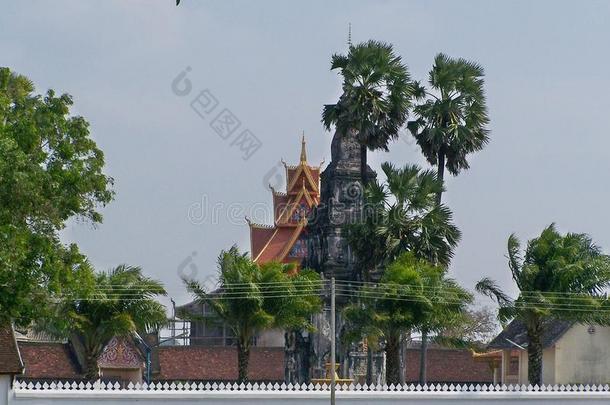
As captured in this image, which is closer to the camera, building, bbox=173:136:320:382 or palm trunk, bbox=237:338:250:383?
palm trunk, bbox=237:338:250:383

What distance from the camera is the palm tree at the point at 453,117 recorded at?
52.9 metres

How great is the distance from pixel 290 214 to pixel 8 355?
4860cm

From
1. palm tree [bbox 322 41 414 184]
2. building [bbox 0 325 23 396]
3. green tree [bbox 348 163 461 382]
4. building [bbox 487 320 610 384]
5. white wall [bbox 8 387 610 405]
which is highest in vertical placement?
palm tree [bbox 322 41 414 184]

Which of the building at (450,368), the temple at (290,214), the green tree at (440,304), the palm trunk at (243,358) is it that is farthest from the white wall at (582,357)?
the temple at (290,214)

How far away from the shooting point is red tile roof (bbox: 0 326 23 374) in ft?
112

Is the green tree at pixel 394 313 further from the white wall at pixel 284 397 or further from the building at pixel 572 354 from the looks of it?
the building at pixel 572 354

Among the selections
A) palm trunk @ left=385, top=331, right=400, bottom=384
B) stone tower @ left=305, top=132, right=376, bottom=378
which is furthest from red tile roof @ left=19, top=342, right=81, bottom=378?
palm trunk @ left=385, top=331, right=400, bottom=384

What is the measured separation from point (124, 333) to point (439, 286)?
1016 cm

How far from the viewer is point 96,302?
138ft

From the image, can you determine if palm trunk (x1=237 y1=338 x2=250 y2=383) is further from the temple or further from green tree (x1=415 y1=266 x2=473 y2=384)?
the temple

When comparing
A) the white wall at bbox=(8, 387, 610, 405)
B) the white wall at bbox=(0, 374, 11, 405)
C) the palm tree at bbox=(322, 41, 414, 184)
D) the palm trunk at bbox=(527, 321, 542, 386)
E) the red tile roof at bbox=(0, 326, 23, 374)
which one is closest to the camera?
the red tile roof at bbox=(0, 326, 23, 374)

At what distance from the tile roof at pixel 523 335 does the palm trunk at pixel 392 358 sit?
12.3 meters

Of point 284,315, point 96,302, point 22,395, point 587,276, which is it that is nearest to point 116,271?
point 96,302

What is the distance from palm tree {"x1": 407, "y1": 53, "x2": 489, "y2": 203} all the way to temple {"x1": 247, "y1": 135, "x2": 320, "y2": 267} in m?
25.2
